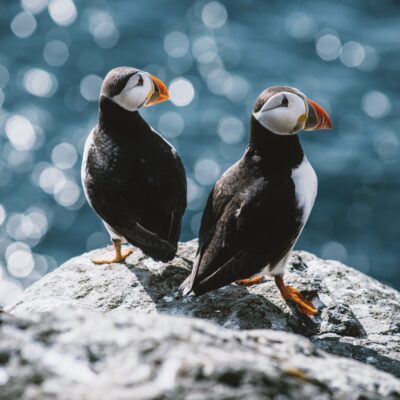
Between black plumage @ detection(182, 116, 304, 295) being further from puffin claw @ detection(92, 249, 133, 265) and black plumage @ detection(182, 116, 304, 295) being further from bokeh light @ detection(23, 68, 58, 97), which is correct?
bokeh light @ detection(23, 68, 58, 97)

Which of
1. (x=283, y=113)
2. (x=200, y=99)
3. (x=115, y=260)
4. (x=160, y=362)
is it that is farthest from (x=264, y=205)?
(x=200, y=99)

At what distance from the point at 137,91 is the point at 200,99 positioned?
707 cm

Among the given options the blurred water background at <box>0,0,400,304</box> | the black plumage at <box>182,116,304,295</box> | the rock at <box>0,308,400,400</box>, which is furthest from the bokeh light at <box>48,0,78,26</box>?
the rock at <box>0,308,400,400</box>

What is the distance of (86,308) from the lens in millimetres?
4918

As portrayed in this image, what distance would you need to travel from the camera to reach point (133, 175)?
206 inches

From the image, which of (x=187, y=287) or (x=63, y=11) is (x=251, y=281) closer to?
(x=187, y=287)

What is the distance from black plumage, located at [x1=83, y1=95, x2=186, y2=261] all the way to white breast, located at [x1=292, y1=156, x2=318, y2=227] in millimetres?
842

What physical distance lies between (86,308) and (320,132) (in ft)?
25.2

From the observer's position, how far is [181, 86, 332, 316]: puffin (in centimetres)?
471

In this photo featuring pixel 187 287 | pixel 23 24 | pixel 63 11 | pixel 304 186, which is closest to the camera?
pixel 187 287

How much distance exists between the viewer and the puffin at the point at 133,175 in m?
5.10

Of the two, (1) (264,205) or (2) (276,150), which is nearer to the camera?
(1) (264,205)

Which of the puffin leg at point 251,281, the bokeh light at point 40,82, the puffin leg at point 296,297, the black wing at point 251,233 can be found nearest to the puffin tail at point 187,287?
the black wing at point 251,233

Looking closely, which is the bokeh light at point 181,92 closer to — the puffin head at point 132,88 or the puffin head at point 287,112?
the puffin head at point 132,88
